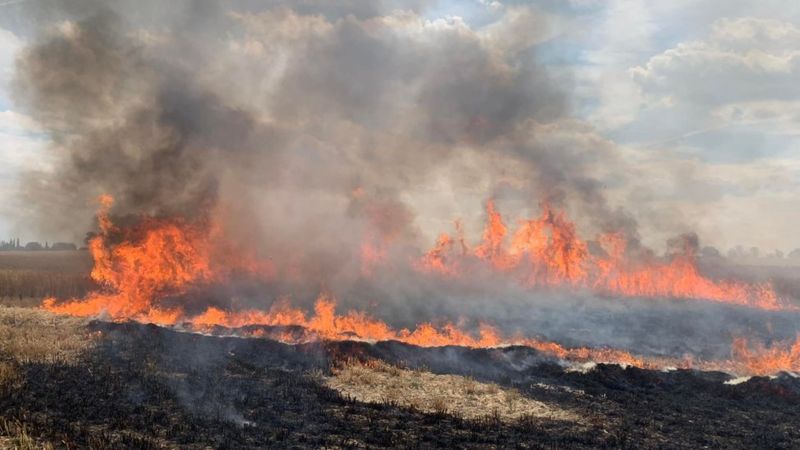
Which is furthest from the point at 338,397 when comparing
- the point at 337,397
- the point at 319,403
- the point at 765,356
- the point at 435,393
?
the point at 765,356

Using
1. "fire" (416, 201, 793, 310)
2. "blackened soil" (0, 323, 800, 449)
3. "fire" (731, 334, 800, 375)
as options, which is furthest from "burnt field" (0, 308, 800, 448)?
"fire" (416, 201, 793, 310)

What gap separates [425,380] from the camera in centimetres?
2125

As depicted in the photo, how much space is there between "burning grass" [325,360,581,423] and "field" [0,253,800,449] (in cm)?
8

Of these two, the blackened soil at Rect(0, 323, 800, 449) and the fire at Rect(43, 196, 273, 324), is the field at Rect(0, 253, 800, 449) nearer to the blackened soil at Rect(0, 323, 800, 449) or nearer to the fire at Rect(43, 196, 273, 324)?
the blackened soil at Rect(0, 323, 800, 449)

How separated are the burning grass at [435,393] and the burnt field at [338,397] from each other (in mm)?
84

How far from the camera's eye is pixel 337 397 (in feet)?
58.4

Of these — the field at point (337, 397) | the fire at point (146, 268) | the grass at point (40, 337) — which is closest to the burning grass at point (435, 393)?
the field at point (337, 397)

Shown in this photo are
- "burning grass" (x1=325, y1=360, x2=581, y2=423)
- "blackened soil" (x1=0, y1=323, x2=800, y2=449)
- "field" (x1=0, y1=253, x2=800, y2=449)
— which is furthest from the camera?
"burning grass" (x1=325, y1=360, x2=581, y2=423)

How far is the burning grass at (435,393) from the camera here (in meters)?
17.5

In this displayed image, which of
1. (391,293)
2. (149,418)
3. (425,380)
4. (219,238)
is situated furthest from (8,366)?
(391,293)

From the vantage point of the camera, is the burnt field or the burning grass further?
the burning grass

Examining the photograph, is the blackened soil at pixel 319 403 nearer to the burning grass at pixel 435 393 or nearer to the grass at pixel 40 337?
the burning grass at pixel 435 393

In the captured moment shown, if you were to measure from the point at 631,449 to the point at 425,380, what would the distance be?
28.3 feet

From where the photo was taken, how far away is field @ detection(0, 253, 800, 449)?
522 inches
